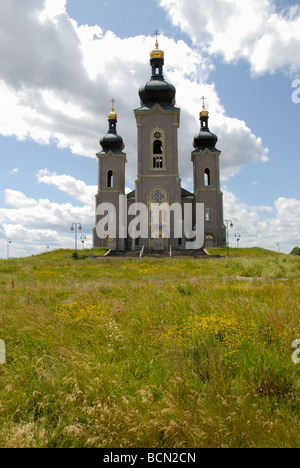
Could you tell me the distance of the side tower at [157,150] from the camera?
4153 cm

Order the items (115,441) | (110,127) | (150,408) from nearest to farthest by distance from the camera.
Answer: (115,441) → (150,408) → (110,127)

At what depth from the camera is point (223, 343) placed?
3.71 meters

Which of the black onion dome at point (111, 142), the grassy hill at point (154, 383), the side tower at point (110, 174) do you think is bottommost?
the grassy hill at point (154, 383)

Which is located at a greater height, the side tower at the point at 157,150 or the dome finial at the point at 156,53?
the dome finial at the point at 156,53

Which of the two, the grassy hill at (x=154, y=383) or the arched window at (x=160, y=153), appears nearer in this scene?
the grassy hill at (x=154, y=383)

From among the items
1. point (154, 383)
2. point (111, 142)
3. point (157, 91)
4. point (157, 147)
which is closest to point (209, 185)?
point (157, 147)

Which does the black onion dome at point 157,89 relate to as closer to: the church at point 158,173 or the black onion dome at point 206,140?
the church at point 158,173

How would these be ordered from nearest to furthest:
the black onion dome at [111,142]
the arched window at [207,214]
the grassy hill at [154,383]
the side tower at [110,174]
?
1. the grassy hill at [154,383]
2. the arched window at [207,214]
3. the side tower at [110,174]
4. the black onion dome at [111,142]

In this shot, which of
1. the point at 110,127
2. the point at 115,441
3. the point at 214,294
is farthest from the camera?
the point at 110,127

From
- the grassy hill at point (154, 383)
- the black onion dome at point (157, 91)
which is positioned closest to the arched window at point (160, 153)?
the black onion dome at point (157, 91)

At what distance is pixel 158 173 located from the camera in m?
42.1

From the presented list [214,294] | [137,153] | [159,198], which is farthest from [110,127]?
[214,294]
